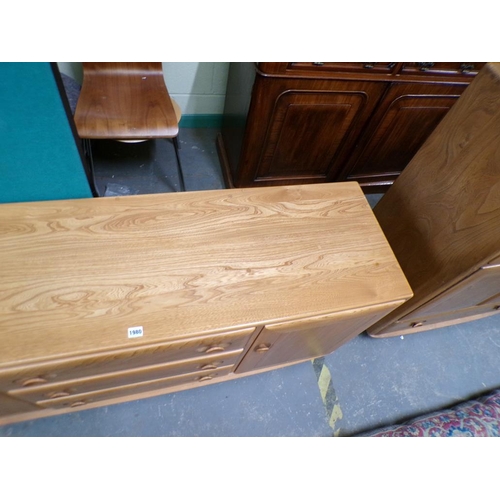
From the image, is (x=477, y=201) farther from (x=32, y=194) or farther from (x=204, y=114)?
(x=204, y=114)

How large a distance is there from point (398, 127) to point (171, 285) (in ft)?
4.35

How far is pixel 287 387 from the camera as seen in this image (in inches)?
51.1

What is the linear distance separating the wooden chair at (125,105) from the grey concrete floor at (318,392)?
0.42 meters

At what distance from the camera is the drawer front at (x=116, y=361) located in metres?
0.69

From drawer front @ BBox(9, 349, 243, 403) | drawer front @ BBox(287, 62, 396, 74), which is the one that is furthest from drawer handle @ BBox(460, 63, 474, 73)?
drawer front @ BBox(9, 349, 243, 403)

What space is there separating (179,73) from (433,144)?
1.20 m

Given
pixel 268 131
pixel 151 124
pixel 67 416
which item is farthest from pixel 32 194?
Answer: pixel 268 131

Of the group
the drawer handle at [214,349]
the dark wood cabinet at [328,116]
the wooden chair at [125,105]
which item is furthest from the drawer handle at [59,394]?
the dark wood cabinet at [328,116]

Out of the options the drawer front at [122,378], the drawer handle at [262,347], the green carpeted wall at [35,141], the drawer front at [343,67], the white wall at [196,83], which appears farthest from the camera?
the white wall at [196,83]

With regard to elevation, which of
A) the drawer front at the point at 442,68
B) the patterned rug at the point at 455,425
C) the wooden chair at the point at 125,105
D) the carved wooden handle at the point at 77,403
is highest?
the drawer front at the point at 442,68

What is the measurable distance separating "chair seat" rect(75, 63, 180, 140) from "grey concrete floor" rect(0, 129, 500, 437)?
1.38 feet

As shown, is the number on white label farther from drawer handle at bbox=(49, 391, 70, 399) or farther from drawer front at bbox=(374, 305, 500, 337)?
drawer front at bbox=(374, 305, 500, 337)

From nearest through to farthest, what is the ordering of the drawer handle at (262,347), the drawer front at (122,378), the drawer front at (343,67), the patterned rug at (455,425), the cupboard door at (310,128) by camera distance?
1. the drawer front at (122,378)
2. the drawer handle at (262,347)
3. the patterned rug at (455,425)
4. the drawer front at (343,67)
5. the cupboard door at (310,128)

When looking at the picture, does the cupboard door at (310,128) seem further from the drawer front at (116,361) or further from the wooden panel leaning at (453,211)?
the drawer front at (116,361)
